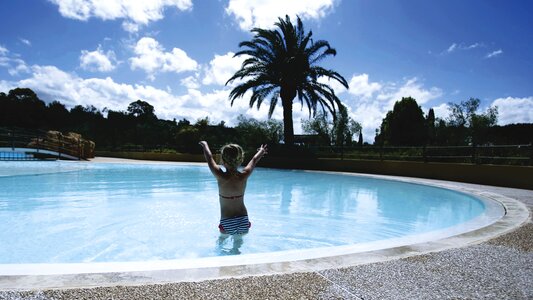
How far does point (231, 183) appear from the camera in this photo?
3.96 meters

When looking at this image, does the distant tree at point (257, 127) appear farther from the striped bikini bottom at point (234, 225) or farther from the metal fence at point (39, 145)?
the striped bikini bottom at point (234, 225)

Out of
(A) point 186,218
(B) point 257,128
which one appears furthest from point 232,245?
(B) point 257,128

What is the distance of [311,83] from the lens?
21922mm

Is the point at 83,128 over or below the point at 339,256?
over

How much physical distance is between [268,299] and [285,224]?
4441 millimetres

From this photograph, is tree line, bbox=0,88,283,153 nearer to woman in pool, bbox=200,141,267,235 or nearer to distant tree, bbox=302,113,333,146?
distant tree, bbox=302,113,333,146

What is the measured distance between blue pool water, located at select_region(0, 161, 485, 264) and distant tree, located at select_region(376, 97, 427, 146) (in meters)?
27.5

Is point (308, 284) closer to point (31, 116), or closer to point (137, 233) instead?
point (137, 233)

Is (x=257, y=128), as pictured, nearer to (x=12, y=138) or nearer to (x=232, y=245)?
(x=12, y=138)

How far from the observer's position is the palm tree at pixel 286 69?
70.9ft

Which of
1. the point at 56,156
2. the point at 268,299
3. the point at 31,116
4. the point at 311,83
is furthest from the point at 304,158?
the point at 31,116

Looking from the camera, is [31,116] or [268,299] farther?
[31,116]

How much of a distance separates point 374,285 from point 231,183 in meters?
2.05

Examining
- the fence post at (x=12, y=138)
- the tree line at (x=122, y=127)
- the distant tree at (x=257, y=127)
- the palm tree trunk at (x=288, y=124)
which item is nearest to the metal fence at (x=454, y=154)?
the palm tree trunk at (x=288, y=124)
